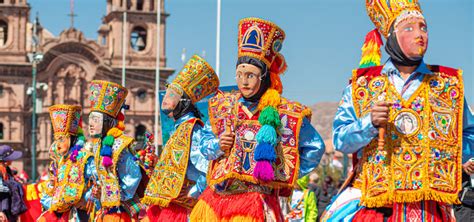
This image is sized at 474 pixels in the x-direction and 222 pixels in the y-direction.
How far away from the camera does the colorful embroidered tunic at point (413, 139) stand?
6.68 metres

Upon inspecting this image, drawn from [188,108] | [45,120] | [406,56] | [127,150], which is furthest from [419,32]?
[45,120]

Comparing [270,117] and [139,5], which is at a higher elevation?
[139,5]

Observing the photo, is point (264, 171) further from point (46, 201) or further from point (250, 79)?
point (46, 201)

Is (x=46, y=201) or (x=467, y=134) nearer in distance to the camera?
(x=467, y=134)

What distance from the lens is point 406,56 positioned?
266 inches

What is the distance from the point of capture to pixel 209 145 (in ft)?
27.7

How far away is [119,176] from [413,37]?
5.39 m

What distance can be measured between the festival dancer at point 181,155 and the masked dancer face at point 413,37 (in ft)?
11.5

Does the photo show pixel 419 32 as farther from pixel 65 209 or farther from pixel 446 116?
pixel 65 209

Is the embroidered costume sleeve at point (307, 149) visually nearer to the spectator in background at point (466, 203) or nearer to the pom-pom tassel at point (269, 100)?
the pom-pom tassel at point (269, 100)

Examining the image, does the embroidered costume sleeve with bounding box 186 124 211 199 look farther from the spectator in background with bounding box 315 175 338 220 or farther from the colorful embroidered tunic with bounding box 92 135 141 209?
the spectator in background with bounding box 315 175 338 220

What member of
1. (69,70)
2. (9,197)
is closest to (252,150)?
(9,197)

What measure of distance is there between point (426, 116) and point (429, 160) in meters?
0.28

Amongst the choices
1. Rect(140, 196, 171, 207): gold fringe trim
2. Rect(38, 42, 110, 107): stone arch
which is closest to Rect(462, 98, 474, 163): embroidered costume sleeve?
Rect(140, 196, 171, 207): gold fringe trim
